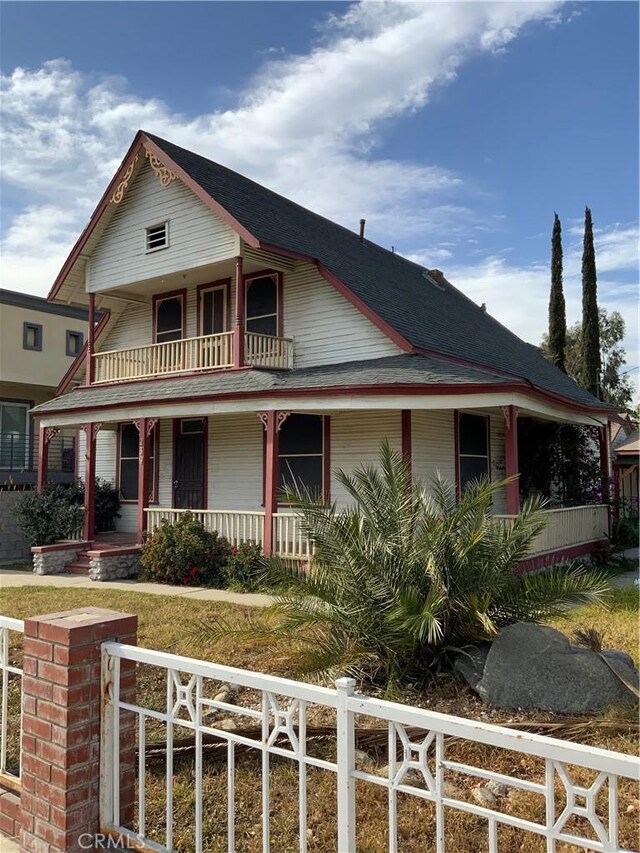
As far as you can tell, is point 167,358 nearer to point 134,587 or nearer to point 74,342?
point 134,587

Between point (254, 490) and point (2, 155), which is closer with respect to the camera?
point (2, 155)

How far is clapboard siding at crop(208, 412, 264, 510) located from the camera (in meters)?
14.8

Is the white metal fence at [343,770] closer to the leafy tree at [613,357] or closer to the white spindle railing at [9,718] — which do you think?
the white spindle railing at [9,718]

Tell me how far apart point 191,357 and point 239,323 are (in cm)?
190

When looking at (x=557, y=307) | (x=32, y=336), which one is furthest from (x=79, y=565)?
(x=557, y=307)

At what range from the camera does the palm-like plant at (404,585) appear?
16.9 ft

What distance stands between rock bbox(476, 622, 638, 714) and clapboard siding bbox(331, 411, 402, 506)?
7.99 m

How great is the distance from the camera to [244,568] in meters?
11.6

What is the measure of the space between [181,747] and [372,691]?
1.66m

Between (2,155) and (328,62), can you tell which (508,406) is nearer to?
(328,62)

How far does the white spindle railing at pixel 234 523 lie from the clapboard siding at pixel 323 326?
3719 mm

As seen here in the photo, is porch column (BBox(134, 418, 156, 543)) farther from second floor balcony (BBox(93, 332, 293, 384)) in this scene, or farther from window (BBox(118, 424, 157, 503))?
window (BBox(118, 424, 157, 503))

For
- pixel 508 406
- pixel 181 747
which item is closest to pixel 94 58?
pixel 508 406

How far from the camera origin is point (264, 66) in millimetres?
10656
